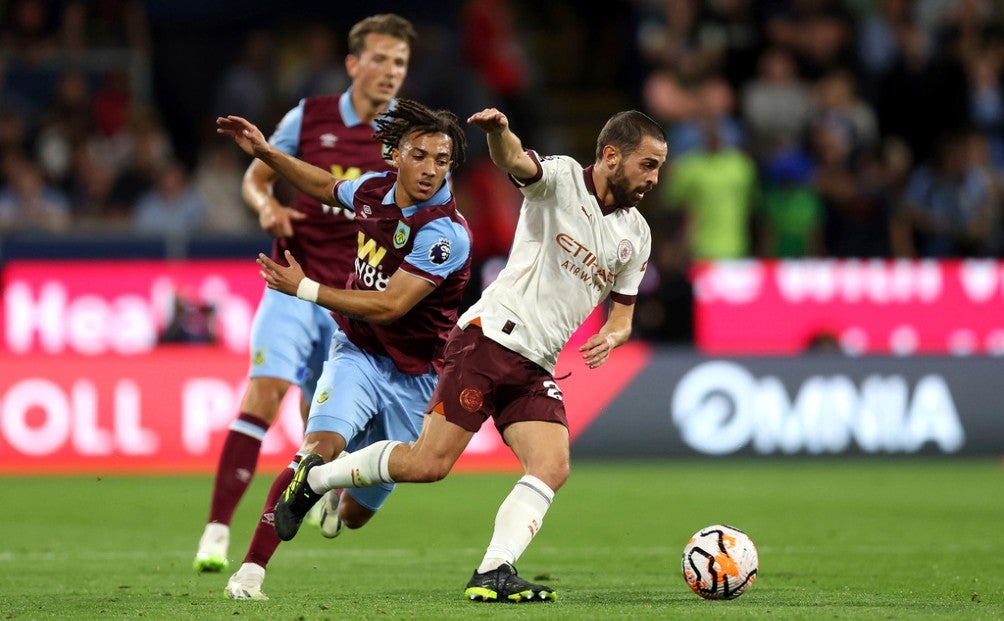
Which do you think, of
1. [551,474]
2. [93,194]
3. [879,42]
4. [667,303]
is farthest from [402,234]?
[879,42]

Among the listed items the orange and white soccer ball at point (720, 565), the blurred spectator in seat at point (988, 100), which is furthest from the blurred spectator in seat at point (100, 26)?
the orange and white soccer ball at point (720, 565)

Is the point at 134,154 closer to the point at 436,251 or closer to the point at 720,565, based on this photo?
the point at 436,251

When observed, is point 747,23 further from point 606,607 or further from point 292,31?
point 606,607

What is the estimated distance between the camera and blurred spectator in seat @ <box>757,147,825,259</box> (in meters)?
16.6

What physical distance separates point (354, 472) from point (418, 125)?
1.51 m

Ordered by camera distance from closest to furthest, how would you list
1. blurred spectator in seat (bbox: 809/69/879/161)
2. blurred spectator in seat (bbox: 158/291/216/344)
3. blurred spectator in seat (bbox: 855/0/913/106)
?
blurred spectator in seat (bbox: 158/291/216/344)
blurred spectator in seat (bbox: 809/69/879/161)
blurred spectator in seat (bbox: 855/0/913/106)

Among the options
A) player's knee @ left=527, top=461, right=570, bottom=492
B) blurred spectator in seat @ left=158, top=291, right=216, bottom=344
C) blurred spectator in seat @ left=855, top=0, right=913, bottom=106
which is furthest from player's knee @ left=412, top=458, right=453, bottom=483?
blurred spectator in seat @ left=855, top=0, right=913, bottom=106

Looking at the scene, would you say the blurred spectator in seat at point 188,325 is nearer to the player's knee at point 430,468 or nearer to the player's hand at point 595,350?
the player's knee at point 430,468

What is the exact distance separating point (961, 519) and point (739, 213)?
5.93m

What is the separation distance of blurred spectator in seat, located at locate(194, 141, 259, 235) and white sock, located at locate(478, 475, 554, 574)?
10233mm

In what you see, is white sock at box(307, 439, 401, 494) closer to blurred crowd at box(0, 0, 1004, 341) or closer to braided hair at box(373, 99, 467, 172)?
braided hair at box(373, 99, 467, 172)

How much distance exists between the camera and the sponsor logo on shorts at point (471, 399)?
6.71 m

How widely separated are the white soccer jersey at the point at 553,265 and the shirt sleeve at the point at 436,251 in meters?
0.21

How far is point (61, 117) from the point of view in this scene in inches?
667
